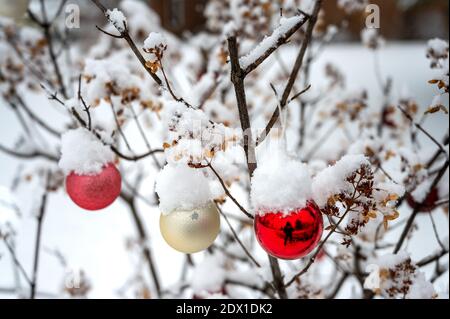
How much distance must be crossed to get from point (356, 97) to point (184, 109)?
189 centimetres

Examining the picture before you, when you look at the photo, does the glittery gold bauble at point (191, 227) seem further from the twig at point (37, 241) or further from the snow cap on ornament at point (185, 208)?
the twig at point (37, 241)

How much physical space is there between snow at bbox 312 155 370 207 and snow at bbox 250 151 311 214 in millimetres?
93

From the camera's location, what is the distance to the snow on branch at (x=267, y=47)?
1066mm

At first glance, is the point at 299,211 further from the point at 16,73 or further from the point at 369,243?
the point at 16,73

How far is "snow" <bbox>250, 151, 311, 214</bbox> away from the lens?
97 cm

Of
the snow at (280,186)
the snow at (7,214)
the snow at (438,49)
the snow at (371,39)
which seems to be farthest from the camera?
the snow at (371,39)

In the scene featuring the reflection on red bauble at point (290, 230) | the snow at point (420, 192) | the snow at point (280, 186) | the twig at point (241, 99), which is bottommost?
the reflection on red bauble at point (290, 230)

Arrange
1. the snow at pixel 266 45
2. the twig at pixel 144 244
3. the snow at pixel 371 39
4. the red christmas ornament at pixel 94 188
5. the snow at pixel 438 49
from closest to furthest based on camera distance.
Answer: the snow at pixel 266 45 < the red christmas ornament at pixel 94 188 < the snow at pixel 438 49 < the twig at pixel 144 244 < the snow at pixel 371 39

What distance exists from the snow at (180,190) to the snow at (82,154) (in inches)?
12.4

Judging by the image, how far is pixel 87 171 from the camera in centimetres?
135

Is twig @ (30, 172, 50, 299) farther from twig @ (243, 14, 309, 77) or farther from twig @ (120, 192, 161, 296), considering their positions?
twig @ (243, 14, 309, 77)

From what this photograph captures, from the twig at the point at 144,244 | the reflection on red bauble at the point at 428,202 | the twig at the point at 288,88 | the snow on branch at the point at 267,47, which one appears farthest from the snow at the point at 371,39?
the snow on branch at the point at 267,47

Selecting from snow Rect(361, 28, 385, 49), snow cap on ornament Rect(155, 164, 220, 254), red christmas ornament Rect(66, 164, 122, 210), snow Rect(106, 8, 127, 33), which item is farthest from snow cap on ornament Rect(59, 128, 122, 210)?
snow Rect(361, 28, 385, 49)

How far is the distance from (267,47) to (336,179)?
37 centimetres
